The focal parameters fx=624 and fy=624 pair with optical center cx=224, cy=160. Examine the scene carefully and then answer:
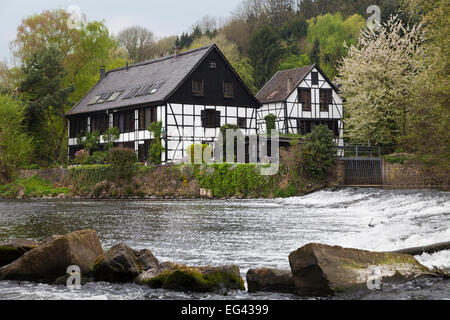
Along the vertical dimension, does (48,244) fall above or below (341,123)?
below

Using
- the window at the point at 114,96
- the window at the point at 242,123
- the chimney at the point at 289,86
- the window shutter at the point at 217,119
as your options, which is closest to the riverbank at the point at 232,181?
the window shutter at the point at 217,119

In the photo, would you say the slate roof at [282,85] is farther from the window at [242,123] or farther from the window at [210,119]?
the window at [210,119]

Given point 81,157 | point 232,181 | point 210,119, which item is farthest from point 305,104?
point 81,157

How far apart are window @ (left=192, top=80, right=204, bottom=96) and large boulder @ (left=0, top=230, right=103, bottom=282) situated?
35.9m

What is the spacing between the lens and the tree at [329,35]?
74125mm

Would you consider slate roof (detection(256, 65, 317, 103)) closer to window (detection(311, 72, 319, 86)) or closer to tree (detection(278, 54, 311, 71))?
window (detection(311, 72, 319, 86))

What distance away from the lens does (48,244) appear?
1035cm

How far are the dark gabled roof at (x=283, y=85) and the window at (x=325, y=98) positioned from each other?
2.09ft

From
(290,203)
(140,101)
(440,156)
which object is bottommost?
(290,203)

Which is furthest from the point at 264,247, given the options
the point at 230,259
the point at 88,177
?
the point at 88,177

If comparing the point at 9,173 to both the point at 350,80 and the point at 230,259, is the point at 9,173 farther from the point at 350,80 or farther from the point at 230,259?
the point at 230,259

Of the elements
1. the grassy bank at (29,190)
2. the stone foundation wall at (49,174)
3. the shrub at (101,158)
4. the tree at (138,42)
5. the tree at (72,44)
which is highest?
the tree at (138,42)

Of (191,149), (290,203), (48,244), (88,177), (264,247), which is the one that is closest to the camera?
(48,244)

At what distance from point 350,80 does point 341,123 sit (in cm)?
915
